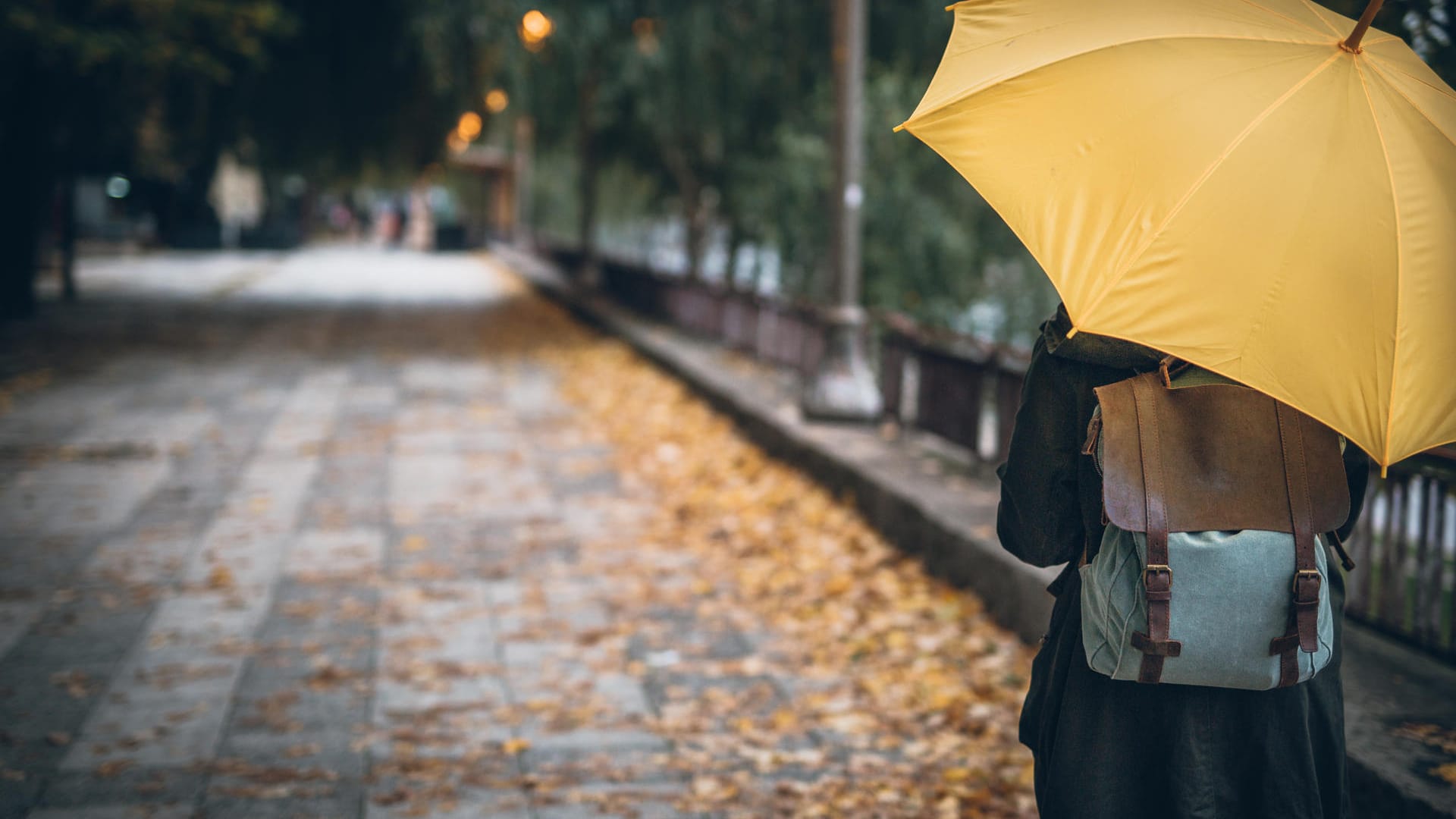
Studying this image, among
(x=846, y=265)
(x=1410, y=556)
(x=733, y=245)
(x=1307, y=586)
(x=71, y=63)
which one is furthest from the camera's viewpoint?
(x=733, y=245)

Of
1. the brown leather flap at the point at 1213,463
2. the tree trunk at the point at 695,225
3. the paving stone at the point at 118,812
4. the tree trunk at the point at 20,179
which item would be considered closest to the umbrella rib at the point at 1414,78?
the brown leather flap at the point at 1213,463

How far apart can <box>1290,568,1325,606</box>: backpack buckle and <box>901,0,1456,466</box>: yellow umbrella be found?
0.24 m

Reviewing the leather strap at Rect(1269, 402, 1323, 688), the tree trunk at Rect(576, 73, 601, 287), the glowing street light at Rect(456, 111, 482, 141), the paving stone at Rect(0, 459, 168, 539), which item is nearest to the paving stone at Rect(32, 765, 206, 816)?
the leather strap at Rect(1269, 402, 1323, 688)

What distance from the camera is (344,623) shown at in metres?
5.53

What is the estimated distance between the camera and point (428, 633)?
542cm

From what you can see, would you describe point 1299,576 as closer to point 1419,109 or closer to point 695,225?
point 1419,109

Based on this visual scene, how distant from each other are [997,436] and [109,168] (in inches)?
1135

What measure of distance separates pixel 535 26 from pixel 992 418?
10904mm

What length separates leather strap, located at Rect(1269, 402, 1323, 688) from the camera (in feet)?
7.09

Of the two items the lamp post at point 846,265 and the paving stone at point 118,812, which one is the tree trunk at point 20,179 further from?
the paving stone at point 118,812

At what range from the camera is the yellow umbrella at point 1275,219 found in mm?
2094

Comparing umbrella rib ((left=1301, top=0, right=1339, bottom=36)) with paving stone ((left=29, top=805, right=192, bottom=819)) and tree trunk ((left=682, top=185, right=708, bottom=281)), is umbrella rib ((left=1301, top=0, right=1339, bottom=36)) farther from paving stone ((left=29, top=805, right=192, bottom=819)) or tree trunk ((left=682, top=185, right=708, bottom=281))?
tree trunk ((left=682, top=185, right=708, bottom=281))

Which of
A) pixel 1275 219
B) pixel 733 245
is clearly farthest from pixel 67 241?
pixel 1275 219

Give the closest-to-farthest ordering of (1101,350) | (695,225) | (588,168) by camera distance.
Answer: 1. (1101,350)
2. (695,225)
3. (588,168)
